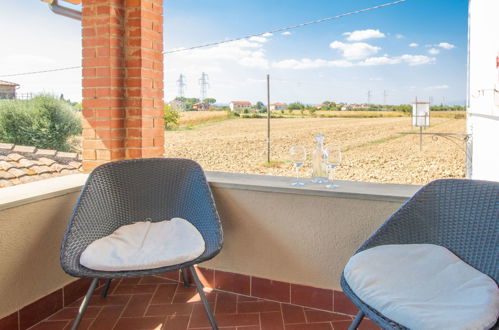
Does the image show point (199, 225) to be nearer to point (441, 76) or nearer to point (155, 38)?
point (155, 38)

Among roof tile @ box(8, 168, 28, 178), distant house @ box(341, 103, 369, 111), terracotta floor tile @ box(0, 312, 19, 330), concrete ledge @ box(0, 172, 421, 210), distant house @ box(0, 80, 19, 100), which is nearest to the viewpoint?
terracotta floor tile @ box(0, 312, 19, 330)

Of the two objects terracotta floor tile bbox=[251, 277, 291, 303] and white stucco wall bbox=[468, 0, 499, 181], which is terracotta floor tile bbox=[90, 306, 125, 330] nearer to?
terracotta floor tile bbox=[251, 277, 291, 303]

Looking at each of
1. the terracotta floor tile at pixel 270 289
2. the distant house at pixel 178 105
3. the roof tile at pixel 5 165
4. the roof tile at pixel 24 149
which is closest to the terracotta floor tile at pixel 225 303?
the terracotta floor tile at pixel 270 289

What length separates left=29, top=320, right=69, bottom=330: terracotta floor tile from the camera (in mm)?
1865

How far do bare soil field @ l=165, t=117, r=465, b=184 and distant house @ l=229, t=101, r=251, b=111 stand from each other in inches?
20.6

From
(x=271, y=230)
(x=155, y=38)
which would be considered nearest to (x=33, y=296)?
(x=271, y=230)

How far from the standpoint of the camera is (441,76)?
9.63 meters

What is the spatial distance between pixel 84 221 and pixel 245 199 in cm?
84

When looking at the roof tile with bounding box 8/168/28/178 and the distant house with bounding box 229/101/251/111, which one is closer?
the roof tile with bounding box 8/168/28/178

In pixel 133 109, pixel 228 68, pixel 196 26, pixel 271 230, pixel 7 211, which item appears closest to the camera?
pixel 7 211

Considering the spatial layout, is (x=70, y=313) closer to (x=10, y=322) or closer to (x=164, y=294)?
(x=10, y=322)

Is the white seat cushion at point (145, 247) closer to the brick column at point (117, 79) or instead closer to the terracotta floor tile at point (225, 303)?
the terracotta floor tile at point (225, 303)

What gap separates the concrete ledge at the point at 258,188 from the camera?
1841 millimetres

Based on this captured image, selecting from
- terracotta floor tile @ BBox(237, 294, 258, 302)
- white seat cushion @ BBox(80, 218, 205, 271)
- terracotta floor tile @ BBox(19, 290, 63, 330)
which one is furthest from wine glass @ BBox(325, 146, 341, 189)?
terracotta floor tile @ BBox(19, 290, 63, 330)
